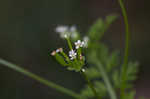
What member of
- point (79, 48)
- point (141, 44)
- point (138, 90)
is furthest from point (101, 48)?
point (138, 90)

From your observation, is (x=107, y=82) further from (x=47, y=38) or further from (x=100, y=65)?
(x=47, y=38)

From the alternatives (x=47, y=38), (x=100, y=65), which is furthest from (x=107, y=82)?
→ (x=47, y=38)

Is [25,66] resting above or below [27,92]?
above

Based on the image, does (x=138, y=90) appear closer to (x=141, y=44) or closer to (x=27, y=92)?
(x=141, y=44)

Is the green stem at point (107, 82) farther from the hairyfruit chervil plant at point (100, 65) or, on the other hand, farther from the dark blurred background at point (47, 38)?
the dark blurred background at point (47, 38)

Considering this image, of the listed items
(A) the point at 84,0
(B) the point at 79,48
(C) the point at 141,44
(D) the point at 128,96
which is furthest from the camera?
(A) the point at 84,0

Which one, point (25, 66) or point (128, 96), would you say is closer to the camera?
point (128, 96)

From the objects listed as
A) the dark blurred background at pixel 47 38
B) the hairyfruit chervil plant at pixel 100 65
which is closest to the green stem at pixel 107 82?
the hairyfruit chervil plant at pixel 100 65

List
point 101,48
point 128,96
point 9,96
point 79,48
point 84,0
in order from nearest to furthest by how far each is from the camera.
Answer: point 79,48 < point 128,96 < point 101,48 < point 9,96 < point 84,0
